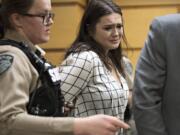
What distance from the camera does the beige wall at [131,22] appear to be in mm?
4168

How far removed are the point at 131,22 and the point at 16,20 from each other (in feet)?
10.3

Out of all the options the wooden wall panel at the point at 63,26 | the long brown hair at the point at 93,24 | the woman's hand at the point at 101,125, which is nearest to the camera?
the woman's hand at the point at 101,125

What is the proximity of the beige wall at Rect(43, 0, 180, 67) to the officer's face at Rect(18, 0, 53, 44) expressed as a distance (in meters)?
2.66

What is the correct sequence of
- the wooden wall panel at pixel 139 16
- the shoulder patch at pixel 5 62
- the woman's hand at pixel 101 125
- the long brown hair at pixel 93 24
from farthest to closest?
the wooden wall panel at pixel 139 16, the long brown hair at pixel 93 24, the shoulder patch at pixel 5 62, the woman's hand at pixel 101 125

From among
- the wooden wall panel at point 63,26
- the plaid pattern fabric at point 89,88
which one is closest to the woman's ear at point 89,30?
the plaid pattern fabric at point 89,88

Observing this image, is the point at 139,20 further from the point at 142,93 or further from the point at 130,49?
the point at 142,93

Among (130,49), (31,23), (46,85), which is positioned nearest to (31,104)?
(46,85)

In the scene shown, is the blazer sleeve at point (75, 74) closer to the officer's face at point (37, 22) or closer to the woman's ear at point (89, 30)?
the woman's ear at point (89, 30)

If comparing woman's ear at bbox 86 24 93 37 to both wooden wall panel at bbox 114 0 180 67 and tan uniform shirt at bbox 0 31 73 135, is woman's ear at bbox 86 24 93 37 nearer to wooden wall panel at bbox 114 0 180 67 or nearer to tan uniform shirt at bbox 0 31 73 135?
tan uniform shirt at bbox 0 31 73 135

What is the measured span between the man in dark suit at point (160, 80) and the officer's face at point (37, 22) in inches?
13.2

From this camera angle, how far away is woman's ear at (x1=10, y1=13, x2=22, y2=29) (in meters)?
1.46

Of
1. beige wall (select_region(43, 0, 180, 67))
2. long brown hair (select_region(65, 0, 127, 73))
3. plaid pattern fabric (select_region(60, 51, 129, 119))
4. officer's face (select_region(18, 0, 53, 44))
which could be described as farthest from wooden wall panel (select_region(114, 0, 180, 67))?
officer's face (select_region(18, 0, 53, 44))

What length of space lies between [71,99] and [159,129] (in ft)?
2.48

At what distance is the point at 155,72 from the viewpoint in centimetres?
142
